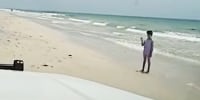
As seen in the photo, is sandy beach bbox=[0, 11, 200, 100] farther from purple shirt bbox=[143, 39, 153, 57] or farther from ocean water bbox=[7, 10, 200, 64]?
ocean water bbox=[7, 10, 200, 64]

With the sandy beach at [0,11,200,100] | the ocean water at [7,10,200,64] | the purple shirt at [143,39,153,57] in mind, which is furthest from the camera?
the ocean water at [7,10,200,64]

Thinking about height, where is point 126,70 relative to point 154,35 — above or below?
above

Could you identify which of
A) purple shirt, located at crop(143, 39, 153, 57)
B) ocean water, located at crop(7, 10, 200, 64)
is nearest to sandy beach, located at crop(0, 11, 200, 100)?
purple shirt, located at crop(143, 39, 153, 57)

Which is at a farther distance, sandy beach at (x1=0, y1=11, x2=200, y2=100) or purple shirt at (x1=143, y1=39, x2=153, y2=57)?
purple shirt at (x1=143, y1=39, x2=153, y2=57)

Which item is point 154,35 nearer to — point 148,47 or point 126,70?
point 126,70

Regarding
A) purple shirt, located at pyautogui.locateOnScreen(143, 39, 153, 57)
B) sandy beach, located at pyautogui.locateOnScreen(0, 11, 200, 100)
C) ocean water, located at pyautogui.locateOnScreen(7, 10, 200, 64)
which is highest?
purple shirt, located at pyautogui.locateOnScreen(143, 39, 153, 57)

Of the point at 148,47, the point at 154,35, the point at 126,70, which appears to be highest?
the point at 148,47

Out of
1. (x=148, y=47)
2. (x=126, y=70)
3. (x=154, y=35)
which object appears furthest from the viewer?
(x=154, y=35)

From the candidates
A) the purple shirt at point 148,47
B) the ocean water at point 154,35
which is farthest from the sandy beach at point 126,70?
the ocean water at point 154,35

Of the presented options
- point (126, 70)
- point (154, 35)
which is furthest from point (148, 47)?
point (154, 35)

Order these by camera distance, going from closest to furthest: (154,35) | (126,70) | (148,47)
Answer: (148,47) < (126,70) < (154,35)

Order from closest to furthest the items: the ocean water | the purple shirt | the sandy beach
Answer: the sandy beach
the purple shirt
the ocean water

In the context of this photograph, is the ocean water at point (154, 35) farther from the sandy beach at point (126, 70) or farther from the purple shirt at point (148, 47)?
the purple shirt at point (148, 47)

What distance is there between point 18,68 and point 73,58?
9.73 metres
